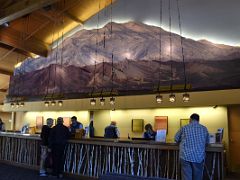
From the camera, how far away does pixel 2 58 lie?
43.6 feet

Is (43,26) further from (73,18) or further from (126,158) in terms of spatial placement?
(126,158)

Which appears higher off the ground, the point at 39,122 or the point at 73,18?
the point at 73,18

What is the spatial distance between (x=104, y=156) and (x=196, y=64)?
4.70 metres

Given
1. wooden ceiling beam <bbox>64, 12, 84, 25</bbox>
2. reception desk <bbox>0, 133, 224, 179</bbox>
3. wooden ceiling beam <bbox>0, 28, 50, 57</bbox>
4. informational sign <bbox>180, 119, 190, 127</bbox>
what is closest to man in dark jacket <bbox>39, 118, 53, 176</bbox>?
reception desk <bbox>0, 133, 224, 179</bbox>

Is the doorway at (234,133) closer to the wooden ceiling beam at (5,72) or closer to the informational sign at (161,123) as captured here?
the informational sign at (161,123)

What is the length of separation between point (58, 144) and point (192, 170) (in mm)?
3350

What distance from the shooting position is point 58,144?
622 centimetres

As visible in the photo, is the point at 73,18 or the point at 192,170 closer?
the point at 192,170

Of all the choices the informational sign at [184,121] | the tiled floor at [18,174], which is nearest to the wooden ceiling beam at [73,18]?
the informational sign at [184,121]

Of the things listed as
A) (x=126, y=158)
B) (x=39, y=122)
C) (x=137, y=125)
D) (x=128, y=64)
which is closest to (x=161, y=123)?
(x=137, y=125)

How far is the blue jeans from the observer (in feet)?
13.5

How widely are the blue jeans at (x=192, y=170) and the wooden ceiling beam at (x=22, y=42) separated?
9645mm

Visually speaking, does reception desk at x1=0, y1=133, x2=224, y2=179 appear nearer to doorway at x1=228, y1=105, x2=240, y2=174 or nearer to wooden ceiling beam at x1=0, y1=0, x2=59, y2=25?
wooden ceiling beam at x1=0, y1=0, x2=59, y2=25

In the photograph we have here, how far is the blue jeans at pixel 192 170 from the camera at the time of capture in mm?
4113
